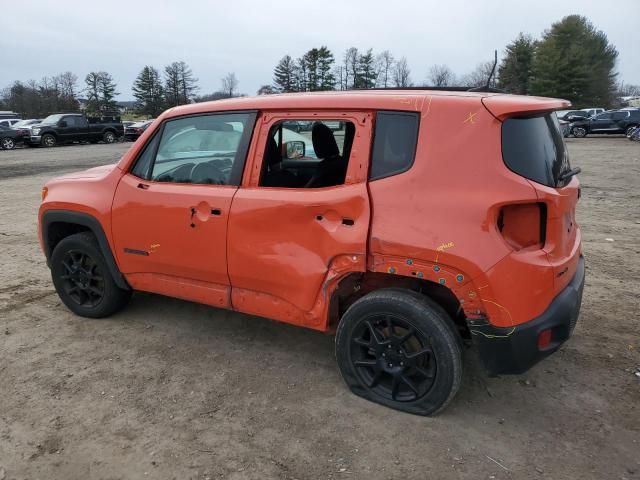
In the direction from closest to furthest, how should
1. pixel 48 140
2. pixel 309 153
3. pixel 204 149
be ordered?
pixel 204 149, pixel 309 153, pixel 48 140

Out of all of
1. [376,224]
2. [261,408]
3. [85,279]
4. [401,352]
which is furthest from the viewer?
[85,279]

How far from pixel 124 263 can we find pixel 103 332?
618mm

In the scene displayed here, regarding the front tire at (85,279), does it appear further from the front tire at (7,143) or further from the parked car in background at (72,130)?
the front tire at (7,143)

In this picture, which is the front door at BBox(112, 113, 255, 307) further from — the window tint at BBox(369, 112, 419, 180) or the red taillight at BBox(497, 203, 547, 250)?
the red taillight at BBox(497, 203, 547, 250)

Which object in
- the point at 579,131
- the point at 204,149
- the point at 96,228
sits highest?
the point at 204,149

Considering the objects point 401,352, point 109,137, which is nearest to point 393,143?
point 401,352

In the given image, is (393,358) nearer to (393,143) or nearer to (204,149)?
(393,143)

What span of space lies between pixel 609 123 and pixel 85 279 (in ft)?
111

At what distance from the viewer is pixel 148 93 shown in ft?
238

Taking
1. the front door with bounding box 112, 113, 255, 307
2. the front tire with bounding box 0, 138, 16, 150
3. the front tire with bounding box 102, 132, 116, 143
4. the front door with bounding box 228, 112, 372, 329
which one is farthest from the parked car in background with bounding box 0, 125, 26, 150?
the front door with bounding box 228, 112, 372, 329

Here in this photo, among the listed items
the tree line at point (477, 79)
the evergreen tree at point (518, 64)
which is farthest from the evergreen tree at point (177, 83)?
the evergreen tree at point (518, 64)

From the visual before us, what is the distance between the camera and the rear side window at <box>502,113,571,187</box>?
2586 mm

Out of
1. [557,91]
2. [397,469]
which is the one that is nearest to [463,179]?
[397,469]

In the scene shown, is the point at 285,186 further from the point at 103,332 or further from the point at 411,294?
the point at 103,332
